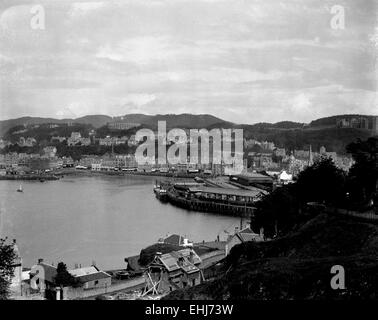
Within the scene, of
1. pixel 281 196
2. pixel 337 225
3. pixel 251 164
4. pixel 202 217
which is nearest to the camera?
pixel 337 225

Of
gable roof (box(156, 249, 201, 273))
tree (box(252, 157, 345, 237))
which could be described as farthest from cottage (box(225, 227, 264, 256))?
gable roof (box(156, 249, 201, 273))

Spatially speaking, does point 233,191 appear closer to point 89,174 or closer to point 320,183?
point 320,183

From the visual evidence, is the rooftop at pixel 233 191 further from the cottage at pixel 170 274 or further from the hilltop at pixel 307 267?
the hilltop at pixel 307 267

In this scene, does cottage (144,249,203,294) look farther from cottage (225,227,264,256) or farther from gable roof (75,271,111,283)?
cottage (225,227,264,256)

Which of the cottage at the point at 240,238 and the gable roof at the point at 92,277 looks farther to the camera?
the cottage at the point at 240,238

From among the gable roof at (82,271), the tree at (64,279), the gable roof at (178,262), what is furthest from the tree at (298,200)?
the tree at (64,279)

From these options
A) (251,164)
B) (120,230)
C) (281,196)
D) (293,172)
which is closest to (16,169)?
(251,164)

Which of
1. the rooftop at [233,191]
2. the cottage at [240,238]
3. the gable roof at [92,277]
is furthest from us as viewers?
the rooftop at [233,191]
